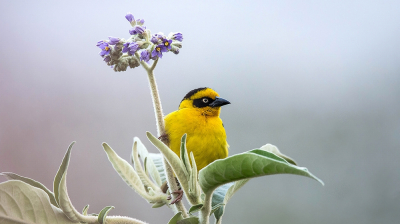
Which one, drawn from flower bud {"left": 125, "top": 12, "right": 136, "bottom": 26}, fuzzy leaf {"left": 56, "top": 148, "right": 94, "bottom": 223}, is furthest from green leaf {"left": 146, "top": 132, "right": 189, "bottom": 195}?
flower bud {"left": 125, "top": 12, "right": 136, "bottom": 26}

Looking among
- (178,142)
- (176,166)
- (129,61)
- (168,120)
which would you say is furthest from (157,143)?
(168,120)

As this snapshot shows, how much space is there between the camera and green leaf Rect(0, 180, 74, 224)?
17.9 inches

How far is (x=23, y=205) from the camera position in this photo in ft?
1.53

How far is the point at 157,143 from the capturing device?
0.46m

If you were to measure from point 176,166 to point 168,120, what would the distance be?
0.42 metres

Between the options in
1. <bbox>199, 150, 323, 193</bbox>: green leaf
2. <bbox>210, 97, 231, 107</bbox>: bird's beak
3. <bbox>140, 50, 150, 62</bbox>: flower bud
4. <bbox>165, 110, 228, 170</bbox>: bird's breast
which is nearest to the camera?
<bbox>199, 150, 323, 193</bbox>: green leaf

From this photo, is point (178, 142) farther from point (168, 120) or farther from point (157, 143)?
point (157, 143)

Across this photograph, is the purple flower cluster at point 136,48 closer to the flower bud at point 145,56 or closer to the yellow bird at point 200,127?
the flower bud at point 145,56

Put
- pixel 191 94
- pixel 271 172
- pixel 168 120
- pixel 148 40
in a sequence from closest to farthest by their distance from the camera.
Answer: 1. pixel 271 172
2. pixel 148 40
3. pixel 168 120
4. pixel 191 94

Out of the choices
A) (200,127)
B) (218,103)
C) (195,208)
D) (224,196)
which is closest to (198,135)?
(200,127)

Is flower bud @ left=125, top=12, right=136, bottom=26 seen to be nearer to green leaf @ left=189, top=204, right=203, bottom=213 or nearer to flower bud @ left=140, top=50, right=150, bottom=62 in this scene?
flower bud @ left=140, top=50, right=150, bottom=62

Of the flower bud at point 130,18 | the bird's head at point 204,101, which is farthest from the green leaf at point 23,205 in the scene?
the bird's head at point 204,101

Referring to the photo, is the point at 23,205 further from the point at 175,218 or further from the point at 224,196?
the point at 224,196

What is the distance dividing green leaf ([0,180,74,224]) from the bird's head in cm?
59
